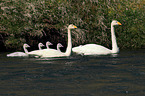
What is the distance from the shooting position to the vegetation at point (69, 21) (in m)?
21.3

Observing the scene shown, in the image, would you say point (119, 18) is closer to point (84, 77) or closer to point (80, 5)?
point (80, 5)

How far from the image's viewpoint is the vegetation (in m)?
21.3

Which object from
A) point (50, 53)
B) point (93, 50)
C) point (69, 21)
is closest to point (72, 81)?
point (50, 53)

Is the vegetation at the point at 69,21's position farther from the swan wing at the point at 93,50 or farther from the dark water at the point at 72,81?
the dark water at the point at 72,81

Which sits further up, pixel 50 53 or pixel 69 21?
pixel 69 21

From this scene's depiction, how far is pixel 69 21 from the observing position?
2333cm

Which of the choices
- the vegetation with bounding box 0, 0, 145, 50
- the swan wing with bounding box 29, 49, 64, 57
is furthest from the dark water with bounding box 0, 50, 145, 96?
the vegetation with bounding box 0, 0, 145, 50

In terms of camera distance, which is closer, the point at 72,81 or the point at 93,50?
the point at 72,81

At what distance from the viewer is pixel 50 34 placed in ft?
74.0

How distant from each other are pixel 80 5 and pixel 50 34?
350cm

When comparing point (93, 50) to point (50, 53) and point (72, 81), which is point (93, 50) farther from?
point (72, 81)

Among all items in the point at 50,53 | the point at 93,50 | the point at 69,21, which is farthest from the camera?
the point at 69,21

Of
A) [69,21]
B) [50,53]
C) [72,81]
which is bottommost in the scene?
[50,53]

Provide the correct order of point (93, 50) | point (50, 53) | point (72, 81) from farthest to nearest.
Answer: point (93, 50)
point (50, 53)
point (72, 81)
